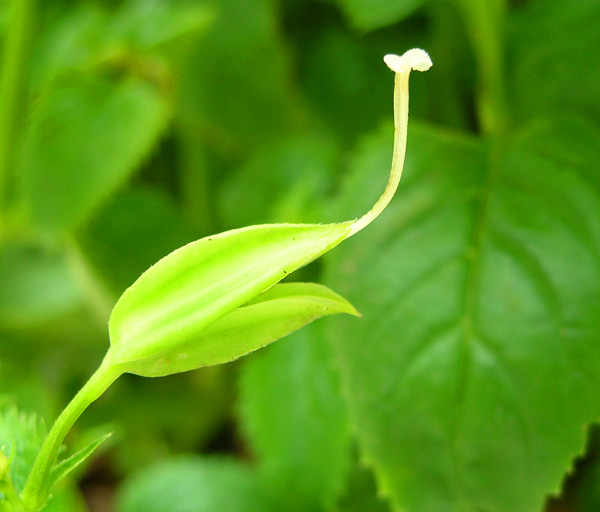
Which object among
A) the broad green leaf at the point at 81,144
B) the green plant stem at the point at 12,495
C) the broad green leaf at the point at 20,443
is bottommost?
the green plant stem at the point at 12,495

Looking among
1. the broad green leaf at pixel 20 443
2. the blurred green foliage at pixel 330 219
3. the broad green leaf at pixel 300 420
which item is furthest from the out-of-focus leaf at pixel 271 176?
the broad green leaf at pixel 20 443

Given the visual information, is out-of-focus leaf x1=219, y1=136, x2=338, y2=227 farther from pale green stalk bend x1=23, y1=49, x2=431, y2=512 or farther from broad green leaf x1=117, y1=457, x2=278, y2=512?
pale green stalk bend x1=23, y1=49, x2=431, y2=512

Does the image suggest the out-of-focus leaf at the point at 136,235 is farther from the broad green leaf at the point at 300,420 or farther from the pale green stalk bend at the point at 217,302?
the pale green stalk bend at the point at 217,302

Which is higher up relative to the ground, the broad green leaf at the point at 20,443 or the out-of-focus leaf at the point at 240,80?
the out-of-focus leaf at the point at 240,80

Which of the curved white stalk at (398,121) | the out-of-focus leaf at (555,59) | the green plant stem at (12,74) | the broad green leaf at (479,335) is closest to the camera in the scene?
the curved white stalk at (398,121)

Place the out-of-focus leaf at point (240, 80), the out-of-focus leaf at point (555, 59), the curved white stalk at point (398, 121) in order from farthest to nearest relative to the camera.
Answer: the out-of-focus leaf at point (240, 80)
the out-of-focus leaf at point (555, 59)
the curved white stalk at point (398, 121)

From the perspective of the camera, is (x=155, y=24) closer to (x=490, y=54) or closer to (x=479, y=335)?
(x=490, y=54)

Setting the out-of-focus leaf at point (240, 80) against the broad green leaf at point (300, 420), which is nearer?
the broad green leaf at point (300, 420)
